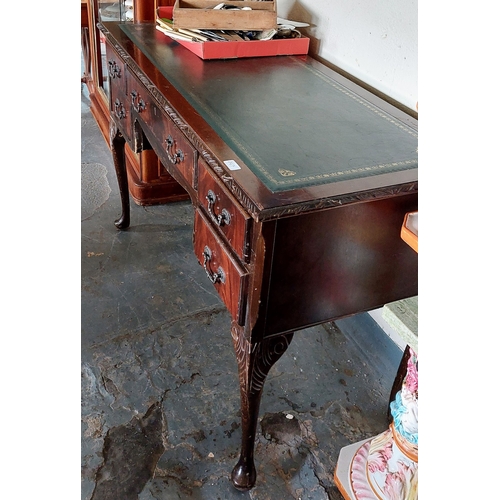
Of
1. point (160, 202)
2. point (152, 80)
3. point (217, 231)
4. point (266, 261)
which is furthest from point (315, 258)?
point (160, 202)

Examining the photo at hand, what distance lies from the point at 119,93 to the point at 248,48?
20.0 inches

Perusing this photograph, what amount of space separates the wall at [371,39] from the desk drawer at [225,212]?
0.64 meters

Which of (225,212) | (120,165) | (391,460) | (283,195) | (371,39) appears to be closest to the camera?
(283,195)

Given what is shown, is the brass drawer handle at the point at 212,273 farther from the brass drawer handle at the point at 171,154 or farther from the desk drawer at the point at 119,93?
the desk drawer at the point at 119,93

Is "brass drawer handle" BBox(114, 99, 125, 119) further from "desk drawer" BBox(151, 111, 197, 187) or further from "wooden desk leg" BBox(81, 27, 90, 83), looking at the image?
"wooden desk leg" BBox(81, 27, 90, 83)

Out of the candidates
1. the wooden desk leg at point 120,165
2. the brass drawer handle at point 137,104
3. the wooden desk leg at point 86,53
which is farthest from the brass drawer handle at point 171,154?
the wooden desk leg at point 86,53

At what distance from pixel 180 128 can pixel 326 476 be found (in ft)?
3.35

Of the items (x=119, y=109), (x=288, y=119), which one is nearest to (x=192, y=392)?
(x=288, y=119)

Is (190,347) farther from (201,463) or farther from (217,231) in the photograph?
(217,231)

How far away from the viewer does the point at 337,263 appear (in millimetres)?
1148

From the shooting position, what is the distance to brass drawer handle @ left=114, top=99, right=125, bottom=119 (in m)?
1.91

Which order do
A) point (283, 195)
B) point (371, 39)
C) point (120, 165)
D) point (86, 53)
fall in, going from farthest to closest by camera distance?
point (86, 53) < point (120, 165) < point (371, 39) < point (283, 195)

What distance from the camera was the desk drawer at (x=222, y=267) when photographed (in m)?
1.12

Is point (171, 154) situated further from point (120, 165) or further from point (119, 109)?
point (120, 165)
